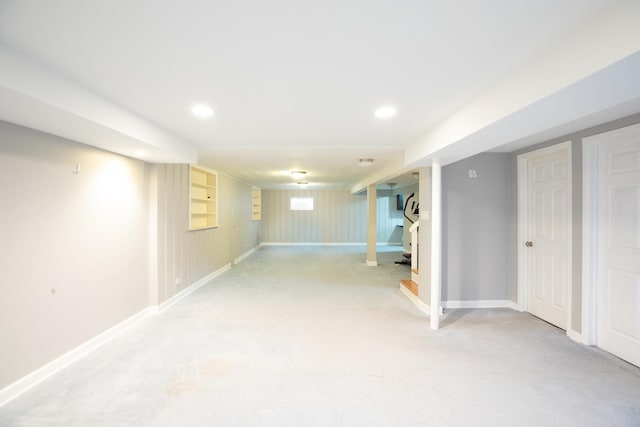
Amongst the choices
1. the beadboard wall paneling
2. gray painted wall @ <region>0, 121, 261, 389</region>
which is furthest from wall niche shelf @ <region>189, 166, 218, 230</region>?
gray painted wall @ <region>0, 121, 261, 389</region>

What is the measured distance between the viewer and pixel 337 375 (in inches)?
87.3

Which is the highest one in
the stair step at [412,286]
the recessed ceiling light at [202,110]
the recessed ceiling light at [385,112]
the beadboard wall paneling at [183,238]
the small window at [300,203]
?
the recessed ceiling light at [202,110]

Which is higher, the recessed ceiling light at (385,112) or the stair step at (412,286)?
the recessed ceiling light at (385,112)

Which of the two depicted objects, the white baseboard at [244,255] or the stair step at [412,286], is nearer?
the stair step at [412,286]

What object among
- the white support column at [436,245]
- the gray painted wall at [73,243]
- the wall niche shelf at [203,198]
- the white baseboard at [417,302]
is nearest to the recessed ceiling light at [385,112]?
the white support column at [436,245]

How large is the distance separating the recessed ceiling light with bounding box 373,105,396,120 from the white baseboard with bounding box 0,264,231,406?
335 cm

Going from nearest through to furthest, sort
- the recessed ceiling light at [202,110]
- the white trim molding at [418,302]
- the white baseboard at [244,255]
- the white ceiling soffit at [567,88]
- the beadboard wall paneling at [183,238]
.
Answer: the white ceiling soffit at [567,88] < the recessed ceiling light at [202,110] < the white trim molding at [418,302] < the beadboard wall paneling at [183,238] < the white baseboard at [244,255]

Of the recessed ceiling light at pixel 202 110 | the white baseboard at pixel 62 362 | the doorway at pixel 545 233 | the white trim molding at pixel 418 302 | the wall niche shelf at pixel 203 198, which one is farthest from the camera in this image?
the wall niche shelf at pixel 203 198

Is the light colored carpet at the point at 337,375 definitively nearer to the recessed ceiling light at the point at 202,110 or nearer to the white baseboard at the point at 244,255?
the recessed ceiling light at the point at 202,110

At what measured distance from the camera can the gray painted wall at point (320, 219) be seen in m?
10.8

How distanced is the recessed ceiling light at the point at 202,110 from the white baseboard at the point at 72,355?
2.34m

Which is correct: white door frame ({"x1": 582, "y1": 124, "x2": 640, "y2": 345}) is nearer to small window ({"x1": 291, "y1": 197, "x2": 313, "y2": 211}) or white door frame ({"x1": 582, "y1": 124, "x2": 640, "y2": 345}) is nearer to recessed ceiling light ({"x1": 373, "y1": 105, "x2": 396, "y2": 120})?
recessed ceiling light ({"x1": 373, "y1": 105, "x2": 396, "y2": 120})

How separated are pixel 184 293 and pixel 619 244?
5245 millimetres

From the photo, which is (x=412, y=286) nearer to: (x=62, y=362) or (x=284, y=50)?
(x=284, y=50)
